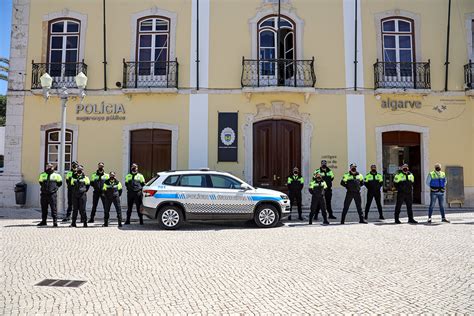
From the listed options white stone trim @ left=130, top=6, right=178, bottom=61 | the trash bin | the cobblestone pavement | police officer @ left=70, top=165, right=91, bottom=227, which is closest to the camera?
the cobblestone pavement

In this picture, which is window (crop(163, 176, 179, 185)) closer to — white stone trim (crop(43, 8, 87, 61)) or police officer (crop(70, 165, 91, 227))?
police officer (crop(70, 165, 91, 227))

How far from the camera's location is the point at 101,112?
14836 mm

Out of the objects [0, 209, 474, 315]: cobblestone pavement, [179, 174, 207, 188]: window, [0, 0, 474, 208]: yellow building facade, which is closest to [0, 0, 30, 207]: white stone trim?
[0, 0, 474, 208]: yellow building facade

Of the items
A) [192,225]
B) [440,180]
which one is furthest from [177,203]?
[440,180]

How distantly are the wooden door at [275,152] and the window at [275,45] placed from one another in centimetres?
201

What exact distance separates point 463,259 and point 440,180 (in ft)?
18.1

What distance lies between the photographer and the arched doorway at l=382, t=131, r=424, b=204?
15.0 m

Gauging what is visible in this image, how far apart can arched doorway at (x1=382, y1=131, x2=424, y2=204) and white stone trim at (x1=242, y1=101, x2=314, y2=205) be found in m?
3.05

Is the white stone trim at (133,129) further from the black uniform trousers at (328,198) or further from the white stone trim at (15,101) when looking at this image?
A: the black uniform trousers at (328,198)

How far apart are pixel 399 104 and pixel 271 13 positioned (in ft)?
20.1

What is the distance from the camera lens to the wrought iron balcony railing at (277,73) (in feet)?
47.9

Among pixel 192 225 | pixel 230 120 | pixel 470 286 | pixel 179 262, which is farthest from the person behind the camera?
pixel 230 120

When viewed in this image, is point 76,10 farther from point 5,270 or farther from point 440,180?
point 440,180

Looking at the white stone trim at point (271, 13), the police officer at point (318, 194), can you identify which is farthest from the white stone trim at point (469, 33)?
the police officer at point (318, 194)
